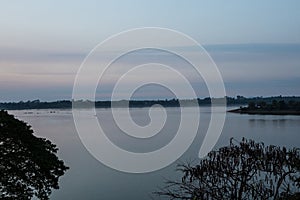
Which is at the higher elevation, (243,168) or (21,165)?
(243,168)

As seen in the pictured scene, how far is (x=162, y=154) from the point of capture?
17516 millimetres

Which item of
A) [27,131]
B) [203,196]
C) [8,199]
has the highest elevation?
[27,131]

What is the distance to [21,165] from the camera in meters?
6.46

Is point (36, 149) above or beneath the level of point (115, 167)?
above

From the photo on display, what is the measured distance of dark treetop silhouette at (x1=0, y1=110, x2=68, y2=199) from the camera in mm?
6363

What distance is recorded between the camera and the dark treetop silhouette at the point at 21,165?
636 cm

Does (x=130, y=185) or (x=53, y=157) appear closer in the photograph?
(x=53, y=157)

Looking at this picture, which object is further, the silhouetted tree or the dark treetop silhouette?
the dark treetop silhouette

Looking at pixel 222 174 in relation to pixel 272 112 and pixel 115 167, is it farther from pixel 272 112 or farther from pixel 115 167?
pixel 272 112

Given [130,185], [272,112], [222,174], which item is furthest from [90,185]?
[272,112]

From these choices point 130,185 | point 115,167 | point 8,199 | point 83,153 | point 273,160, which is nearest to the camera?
point 273,160

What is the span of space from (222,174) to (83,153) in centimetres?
1505

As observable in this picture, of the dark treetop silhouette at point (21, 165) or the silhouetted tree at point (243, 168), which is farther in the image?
the dark treetop silhouette at point (21, 165)

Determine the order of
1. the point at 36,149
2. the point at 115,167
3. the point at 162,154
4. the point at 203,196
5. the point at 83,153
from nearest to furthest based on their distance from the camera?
the point at 203,196
the point at 36,149
the point at 115,167
the point at 162,154
the point at 83,153
